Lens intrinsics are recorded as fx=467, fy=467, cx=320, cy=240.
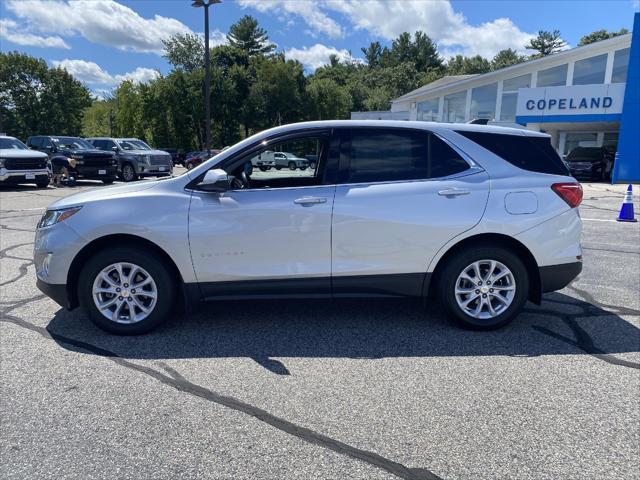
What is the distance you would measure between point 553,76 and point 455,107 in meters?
7.02

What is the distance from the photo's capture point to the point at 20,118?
48.5 m

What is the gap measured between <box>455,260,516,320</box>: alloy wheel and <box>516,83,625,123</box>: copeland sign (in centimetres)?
2588

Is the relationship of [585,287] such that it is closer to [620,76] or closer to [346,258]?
[346,258]

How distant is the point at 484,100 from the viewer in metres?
32.6

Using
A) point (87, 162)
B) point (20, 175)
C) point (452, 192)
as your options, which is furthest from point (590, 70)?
point (20, 175)

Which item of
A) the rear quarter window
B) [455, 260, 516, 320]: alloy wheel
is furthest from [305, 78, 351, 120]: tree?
Answer: [455, 260, 516, 320]: alloy wheel

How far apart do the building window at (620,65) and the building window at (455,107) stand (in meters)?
9.52

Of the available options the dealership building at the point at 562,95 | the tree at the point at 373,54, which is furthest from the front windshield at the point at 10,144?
the tree at the point at 373,54

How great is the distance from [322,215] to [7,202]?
13.3m

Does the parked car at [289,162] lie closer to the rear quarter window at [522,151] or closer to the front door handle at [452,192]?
the front door handle at [452,192]

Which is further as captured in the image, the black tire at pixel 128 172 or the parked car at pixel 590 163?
the parked car at pixel 590 163

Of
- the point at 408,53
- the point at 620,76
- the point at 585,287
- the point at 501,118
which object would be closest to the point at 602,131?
the point at 620,76

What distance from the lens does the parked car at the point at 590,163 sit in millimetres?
24198

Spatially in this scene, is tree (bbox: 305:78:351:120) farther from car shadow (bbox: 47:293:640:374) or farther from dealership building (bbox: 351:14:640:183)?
car shadow (bbox: 47:293:640:374)
